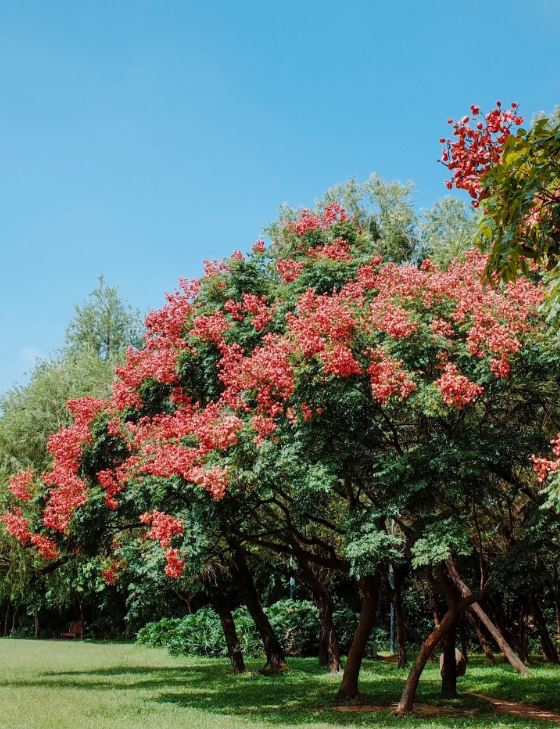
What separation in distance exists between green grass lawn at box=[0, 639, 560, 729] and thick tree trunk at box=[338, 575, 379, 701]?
16.2 inches

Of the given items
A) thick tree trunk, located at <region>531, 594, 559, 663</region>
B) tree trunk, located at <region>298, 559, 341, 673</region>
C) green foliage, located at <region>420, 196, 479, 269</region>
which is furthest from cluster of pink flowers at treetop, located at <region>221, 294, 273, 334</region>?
thick tree trunk, located at <region>531, 594, 559, 663</region>

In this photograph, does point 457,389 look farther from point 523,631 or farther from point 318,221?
point 523,631

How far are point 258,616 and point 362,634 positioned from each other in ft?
21.2

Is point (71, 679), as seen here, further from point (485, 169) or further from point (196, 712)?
point (485, 169)

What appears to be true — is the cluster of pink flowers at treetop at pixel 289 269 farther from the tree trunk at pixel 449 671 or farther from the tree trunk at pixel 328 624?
the tree trunk at pixel 328 624

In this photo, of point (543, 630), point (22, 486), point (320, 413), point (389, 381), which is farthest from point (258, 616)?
point (389, 381)

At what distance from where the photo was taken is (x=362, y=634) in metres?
15.9

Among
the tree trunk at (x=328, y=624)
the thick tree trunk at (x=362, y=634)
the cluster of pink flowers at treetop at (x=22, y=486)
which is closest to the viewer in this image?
the thick tree trunk at (x=362, y=634)

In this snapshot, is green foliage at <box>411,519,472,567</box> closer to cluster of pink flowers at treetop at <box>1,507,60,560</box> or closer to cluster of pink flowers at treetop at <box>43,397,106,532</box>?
cluster of pink flowers at treetop at <box>43,397,106,532</box>

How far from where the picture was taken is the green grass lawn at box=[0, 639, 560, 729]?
12789 millimetres

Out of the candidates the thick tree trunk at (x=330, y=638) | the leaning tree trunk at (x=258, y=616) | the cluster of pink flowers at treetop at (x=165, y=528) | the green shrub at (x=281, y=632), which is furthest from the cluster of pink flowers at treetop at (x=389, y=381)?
the green shrub at (x=281, y=632)

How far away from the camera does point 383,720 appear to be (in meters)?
13.1

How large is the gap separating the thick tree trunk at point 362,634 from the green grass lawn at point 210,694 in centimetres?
41

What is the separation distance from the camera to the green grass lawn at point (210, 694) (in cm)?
1279
